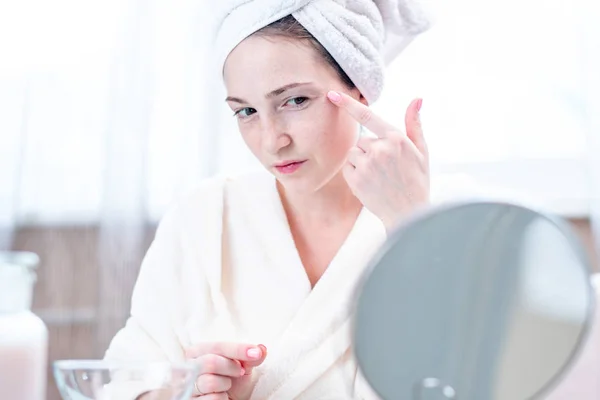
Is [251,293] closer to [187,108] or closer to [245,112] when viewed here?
[245,112]

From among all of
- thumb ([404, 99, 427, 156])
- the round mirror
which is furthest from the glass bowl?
thumb ([404, 99, 427, 156])

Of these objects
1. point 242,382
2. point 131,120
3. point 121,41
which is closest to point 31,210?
point 131,120

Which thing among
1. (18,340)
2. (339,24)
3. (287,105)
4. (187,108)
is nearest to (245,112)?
(287,105)

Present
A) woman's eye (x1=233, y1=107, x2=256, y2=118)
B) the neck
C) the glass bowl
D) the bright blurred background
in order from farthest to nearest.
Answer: the bright blurred background → the neck → woman's eye (x1=233, y1=107, x2=256, y2=118) → the glass bowl

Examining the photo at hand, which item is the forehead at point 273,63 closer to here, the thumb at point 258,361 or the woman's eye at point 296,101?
the woman's eye at point 296,101

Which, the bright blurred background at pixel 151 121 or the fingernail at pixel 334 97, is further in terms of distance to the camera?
the bright blurred background at pixel 151 121

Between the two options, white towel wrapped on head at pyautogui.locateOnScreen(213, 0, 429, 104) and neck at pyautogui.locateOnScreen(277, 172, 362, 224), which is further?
neck at pyautogui.locateOnScreen(277, 172, 362, 224)

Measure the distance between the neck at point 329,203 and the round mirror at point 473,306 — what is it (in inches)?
29.2

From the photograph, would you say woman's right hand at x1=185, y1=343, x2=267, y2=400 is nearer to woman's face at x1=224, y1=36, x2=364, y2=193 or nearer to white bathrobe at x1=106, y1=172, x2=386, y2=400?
white bathrobe at x1=106, y1=172, x2=386, y2=400

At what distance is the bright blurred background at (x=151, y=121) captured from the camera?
1.63 m

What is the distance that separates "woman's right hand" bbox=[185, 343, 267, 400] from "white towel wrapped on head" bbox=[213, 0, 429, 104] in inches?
17.1

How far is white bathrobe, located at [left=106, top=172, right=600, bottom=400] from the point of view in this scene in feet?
3.44

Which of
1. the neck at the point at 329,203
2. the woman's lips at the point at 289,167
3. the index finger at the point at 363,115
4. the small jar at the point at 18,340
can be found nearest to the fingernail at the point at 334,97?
the index finger at the point at 363,115

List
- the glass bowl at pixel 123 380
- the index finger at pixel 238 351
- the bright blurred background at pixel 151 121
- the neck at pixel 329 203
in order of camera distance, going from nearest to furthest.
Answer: the glass bowl at pixel 123 380
the index finger at pixel 238 351
the neck at pixel 329 203
the bright blurred background at pixel 151 121
